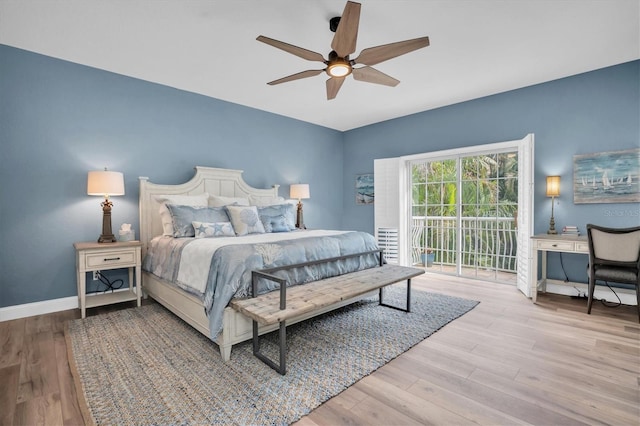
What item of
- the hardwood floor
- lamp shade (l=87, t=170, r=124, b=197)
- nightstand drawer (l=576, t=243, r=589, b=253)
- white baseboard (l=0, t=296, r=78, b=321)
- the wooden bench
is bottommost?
the hardwood floor

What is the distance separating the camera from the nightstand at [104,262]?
2984 millimetres

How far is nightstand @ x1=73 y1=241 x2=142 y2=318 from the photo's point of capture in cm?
298

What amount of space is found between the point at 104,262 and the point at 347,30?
3161 millimetres

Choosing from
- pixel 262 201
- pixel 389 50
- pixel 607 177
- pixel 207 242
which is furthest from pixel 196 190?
pixel 607 177

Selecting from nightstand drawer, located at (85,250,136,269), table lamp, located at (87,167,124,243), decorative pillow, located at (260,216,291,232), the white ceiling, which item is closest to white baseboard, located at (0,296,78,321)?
nightstand drawer, located at (85,250,136,269)

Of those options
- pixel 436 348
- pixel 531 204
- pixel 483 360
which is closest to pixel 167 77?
pixel 436 348

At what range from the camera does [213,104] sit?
437cm

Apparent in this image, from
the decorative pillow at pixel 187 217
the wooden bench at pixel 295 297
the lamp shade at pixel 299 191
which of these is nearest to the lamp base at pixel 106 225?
the decorative pillow at pixel 187 217

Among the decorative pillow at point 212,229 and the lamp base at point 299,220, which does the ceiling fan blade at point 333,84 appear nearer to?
the decorative pillow at point 212,229

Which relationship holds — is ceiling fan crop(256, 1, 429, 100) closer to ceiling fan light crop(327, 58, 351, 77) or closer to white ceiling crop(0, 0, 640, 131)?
ceiling fan light crop(327, 58, 351, 77)

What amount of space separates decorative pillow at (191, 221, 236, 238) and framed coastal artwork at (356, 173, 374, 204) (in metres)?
3.21

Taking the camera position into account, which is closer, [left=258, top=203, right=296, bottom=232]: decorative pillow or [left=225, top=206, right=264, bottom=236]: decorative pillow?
[left=225, top=206, right=264, bottom=236]: decorative pillow

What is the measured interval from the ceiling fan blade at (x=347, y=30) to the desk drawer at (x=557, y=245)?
120 inches

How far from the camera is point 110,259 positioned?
3.14 meters
